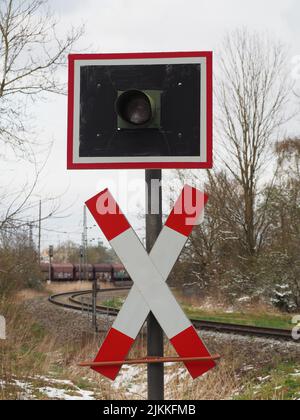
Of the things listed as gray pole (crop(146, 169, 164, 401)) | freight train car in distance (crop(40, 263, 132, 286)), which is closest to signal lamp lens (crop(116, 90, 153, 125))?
gray pole (crop(146, 169, 164, 401))

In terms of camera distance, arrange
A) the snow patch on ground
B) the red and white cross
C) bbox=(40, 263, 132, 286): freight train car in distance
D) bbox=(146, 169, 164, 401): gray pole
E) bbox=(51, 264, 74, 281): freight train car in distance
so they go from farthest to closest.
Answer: bbox=(40, 263, 132, 286): freight train car in distance
bbox=(51, 264, 74, 281): freight train car in distance
the snow patch on ground
bbox=(146, 169, 164, 401): gray pole
the red and white cross

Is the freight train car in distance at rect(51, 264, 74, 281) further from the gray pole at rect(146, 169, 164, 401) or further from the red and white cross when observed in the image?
the red and white cross

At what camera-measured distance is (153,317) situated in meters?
3.38

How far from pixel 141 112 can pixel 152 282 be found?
98cm

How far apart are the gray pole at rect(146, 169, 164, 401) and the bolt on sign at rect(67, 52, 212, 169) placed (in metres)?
0.14

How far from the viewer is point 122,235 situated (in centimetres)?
337

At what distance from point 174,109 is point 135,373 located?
22.8ft

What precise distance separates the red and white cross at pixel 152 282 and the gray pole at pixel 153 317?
0.12 metres

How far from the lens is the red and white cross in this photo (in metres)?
3.28

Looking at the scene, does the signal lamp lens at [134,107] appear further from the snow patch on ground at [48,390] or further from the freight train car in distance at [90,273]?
the freight train car in distance at [90,273]

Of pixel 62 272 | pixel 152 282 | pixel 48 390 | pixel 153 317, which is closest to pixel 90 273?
pixel 62 272

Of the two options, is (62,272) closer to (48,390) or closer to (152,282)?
(48,390)

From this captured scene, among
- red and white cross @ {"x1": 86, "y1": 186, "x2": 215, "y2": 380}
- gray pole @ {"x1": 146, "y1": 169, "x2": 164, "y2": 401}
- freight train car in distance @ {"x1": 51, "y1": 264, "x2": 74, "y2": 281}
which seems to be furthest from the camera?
freight train car in distance @ {"x1": 51, "y1": 264, "x2": 74, "y2": 281}

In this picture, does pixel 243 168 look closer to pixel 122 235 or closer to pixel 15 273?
pixel 15 273
